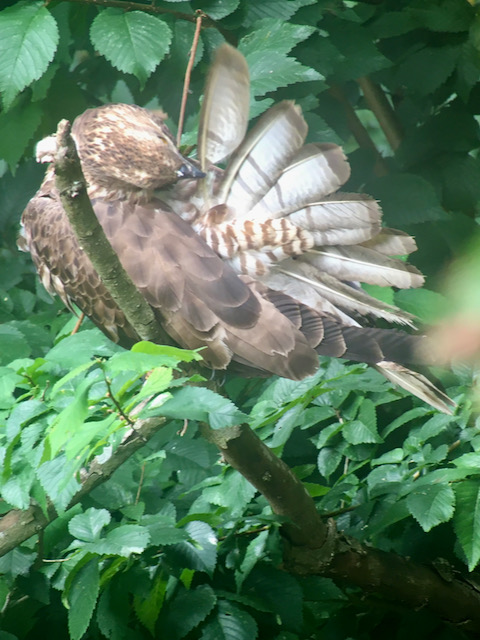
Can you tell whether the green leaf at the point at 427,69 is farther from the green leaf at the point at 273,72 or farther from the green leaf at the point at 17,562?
the green leaf at the point at 17,562

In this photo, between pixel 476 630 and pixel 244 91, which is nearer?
pixel 244 91

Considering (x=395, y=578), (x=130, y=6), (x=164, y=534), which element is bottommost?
(x=395, y=578)

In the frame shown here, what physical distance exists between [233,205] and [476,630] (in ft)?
1.98

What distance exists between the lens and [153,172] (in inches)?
34.4

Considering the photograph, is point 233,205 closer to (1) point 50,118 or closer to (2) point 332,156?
(2) point 332,156

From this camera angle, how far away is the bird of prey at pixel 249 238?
857mm

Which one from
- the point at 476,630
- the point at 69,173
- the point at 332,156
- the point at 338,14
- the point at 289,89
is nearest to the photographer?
the point at 69,173

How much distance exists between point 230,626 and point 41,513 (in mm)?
237

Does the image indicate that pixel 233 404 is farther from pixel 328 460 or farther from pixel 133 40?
pixel 133 40

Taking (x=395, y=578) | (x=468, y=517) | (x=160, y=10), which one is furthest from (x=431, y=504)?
(x=160, y=10)

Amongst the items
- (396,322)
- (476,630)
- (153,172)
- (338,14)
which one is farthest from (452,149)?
(476,630)

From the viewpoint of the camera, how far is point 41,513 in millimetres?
864

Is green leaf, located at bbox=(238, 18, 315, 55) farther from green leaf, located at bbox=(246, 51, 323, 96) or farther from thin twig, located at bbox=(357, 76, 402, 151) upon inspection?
thin twig, located at bbox=(357, 76, 402, 151)

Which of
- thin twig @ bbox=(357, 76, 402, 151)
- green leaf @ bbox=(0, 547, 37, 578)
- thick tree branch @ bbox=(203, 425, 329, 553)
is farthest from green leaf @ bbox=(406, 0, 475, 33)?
green leaf @ bbox=(0, 547, 37, 578)
